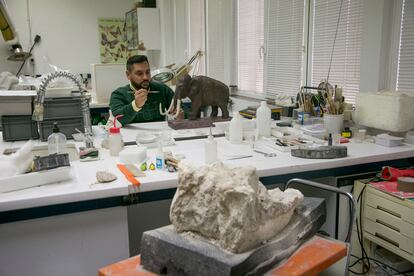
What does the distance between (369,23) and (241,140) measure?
108 centimetres

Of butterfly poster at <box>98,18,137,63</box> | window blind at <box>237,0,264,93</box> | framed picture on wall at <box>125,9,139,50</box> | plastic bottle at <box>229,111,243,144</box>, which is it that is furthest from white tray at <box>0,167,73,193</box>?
butterfly poster at <box>98,18,137,63</box>

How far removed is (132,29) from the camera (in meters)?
5.93

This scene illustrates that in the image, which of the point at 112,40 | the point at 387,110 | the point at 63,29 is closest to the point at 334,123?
the point at 387,110

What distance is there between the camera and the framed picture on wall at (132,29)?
5.75 m

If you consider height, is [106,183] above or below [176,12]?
below

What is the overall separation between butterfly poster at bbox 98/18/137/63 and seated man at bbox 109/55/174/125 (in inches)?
132

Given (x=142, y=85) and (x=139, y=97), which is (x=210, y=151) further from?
(x=142, y=85)

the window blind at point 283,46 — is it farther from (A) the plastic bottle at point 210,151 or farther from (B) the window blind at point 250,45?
(A) the plastic bottle at point 210,151

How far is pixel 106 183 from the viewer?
156 centimetres

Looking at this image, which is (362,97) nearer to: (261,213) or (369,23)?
(369,23)

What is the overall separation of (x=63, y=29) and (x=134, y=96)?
382cm

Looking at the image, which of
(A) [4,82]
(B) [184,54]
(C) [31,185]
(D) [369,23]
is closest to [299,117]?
(D) [369,23]

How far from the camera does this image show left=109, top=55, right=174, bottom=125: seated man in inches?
113

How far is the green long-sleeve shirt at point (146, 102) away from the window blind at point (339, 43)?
125 cm
